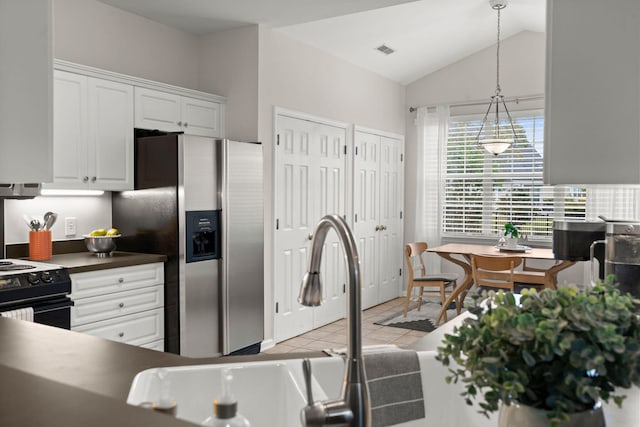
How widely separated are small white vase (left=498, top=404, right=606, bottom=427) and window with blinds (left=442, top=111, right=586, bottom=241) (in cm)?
568

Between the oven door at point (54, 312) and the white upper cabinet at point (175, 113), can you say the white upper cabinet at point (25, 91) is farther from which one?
the white upper cabinet at point (175, 113)

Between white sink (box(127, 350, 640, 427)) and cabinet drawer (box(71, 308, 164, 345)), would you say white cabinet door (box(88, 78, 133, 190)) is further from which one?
white sink (box(127, 350, 640, 427))

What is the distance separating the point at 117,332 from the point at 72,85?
5.37 ft

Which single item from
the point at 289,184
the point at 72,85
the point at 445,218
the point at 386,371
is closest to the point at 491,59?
the point at 445,218

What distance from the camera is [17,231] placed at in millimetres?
3633

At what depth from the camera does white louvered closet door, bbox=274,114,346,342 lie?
16.1 feet

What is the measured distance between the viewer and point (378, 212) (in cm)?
659

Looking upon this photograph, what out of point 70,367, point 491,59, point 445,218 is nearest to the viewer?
point 70,367

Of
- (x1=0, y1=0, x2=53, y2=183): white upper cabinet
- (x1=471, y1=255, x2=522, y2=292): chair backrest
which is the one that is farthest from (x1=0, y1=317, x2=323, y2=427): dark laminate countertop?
(x1=471, y1=255, x2=522, y2=292): chair backrest

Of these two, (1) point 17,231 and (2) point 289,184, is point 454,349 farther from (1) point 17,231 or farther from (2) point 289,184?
(2) point 289,184

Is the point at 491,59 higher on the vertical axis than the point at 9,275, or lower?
higher

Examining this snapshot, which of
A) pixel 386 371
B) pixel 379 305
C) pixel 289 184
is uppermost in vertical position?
pixel 289 184

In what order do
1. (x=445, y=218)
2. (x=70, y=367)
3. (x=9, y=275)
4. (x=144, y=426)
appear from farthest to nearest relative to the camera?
(x=445, y=218)
(x=9, y=275)
(x=70, y=367)
(x=144, y=426)

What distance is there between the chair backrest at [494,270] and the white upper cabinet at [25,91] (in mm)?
4130
